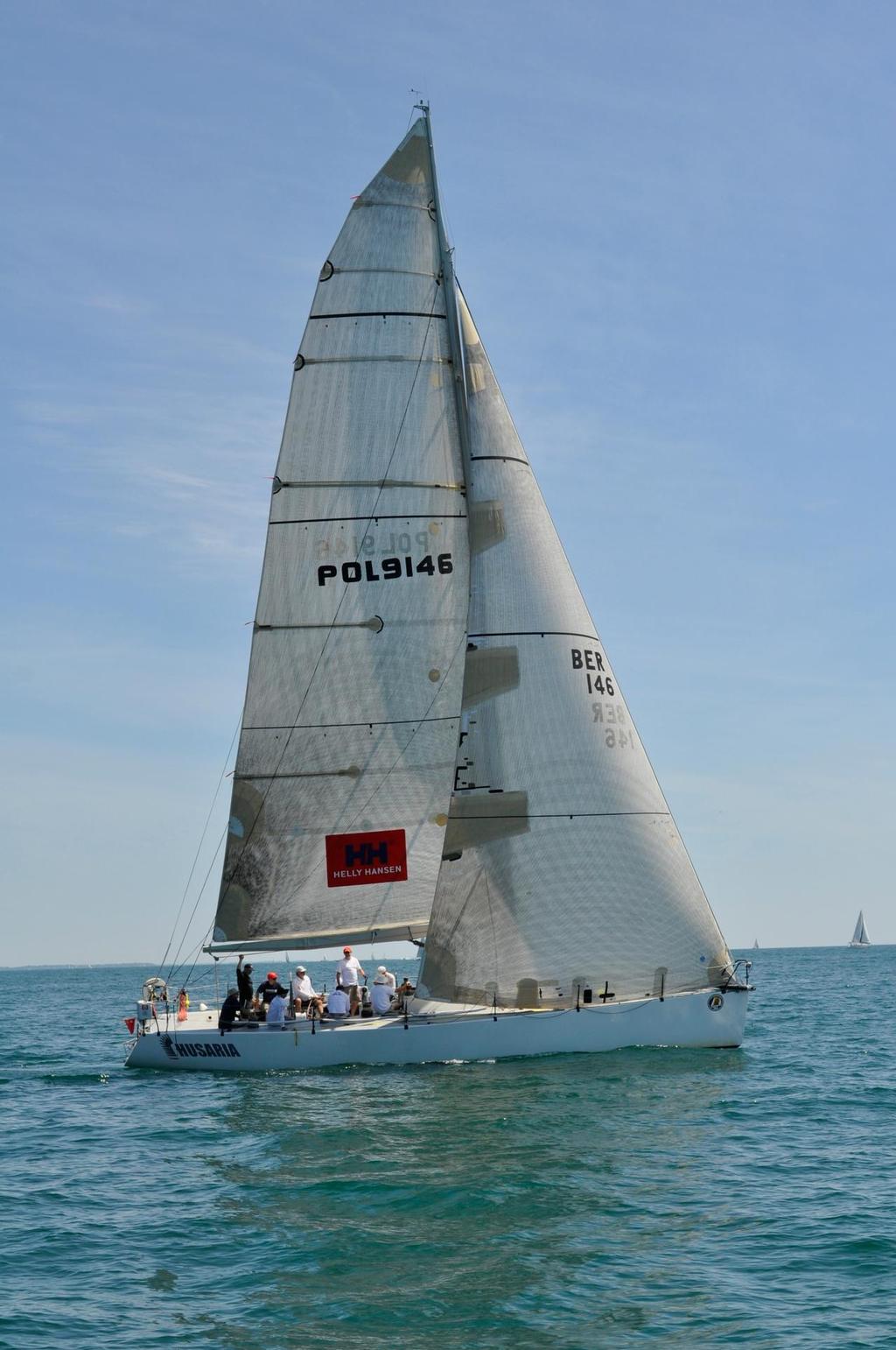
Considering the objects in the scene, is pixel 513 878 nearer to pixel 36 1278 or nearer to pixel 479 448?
pixel 479 448

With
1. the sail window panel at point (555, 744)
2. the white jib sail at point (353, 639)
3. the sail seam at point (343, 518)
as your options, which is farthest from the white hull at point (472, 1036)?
the sail seam at point (343, 518)

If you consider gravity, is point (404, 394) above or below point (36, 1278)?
above

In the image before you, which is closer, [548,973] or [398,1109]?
[398,1109]

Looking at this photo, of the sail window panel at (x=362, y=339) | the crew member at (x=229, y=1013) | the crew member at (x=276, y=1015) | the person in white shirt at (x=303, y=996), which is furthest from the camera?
the sail window panel at (x=362, y=339)

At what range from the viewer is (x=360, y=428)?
82.8ft

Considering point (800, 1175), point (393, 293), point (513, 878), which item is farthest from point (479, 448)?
point (800, 1175)

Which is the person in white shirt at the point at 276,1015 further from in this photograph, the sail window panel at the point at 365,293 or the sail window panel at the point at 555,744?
the sail window panel at the point at 365,293

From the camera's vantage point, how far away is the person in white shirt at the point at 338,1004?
77.0ft

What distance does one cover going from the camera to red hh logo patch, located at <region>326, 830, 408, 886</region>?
82.0 feet

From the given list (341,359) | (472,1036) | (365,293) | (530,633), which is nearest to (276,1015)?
(472,1036)

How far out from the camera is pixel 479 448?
25.2 m

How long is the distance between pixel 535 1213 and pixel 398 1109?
18.2ft

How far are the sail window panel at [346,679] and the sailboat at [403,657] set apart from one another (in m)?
0.03

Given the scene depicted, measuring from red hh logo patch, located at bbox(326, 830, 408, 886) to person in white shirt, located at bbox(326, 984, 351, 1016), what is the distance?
216 centimetres
